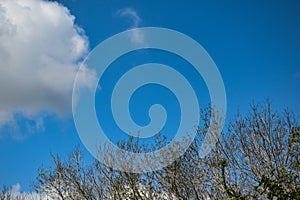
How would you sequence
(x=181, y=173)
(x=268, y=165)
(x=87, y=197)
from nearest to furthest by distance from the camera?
(x=268, y=165), (x=181, y=173), (x=87, y=197)

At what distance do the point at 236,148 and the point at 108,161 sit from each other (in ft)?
22.5

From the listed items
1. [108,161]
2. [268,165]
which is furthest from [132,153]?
[268,165]

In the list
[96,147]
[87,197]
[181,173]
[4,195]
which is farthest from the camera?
[4,195]

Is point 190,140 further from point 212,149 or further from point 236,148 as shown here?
point 236,148

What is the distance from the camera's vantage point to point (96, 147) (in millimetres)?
17500

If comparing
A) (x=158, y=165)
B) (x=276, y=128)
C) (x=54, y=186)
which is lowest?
(x=276, y=128)

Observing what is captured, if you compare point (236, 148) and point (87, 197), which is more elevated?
point (87, 197)

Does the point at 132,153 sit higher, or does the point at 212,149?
the point at 132,153

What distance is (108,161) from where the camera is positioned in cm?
1805

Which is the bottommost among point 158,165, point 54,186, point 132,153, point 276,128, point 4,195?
point 276,128

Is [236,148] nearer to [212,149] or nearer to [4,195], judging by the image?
[212,149]

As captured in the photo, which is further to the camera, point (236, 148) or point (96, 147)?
point (96, 147)

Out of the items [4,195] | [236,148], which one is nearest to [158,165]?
[236,148]

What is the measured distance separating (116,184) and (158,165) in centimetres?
309
